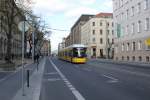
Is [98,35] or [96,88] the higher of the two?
[98,35]

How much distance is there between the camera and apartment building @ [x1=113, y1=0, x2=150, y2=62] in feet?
202

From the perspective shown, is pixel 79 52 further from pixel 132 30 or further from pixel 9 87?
pixel 9 87

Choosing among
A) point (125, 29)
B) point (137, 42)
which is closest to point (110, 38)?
point (125, 29)

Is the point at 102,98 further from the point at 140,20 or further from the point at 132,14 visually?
the point at 132,14

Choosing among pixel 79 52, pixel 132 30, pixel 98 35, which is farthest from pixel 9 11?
pixel 98 35

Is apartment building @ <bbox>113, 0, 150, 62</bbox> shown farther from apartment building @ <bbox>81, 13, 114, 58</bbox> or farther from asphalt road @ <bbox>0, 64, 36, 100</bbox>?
apartment building @ <bbox>81, 13, 114, 58</bbox>

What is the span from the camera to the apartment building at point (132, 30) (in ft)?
202

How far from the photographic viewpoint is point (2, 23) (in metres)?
44.4

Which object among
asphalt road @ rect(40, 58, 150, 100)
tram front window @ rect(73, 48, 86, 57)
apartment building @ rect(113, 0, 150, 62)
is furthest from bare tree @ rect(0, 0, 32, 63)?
apartment building @ rect(113, 0, 150, 62)

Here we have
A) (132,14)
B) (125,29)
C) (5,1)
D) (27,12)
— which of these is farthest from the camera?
(125,29)

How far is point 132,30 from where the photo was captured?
7000 centimetres

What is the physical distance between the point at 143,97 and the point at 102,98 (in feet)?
4.94

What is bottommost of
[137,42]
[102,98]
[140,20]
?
[102,98]

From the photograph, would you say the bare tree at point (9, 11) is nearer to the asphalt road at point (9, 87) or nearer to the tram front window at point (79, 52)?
the tram front window at point (79, 52)
